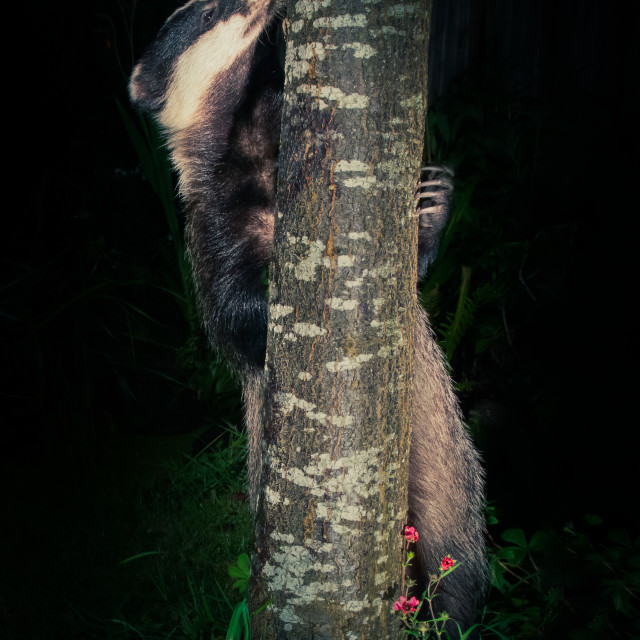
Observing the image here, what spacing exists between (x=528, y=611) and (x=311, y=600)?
1.14 m

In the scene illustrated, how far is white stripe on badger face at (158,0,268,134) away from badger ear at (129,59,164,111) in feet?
0.18

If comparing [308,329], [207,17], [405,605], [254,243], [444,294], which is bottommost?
[444,294]

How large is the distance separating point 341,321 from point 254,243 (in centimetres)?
103

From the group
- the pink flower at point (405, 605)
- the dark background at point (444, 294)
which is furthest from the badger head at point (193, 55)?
the pink flower at point (405, 605)

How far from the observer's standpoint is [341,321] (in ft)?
5.32

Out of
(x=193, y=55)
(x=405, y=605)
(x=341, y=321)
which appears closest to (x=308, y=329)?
(x=341, y=321)

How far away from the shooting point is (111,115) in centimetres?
554

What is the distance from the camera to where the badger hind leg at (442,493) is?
2.46 meters

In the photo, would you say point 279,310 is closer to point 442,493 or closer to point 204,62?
point 442,493

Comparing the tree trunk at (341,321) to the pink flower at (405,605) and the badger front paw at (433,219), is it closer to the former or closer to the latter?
the pink flower at (405,605)

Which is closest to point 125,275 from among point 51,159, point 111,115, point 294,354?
point 51,159

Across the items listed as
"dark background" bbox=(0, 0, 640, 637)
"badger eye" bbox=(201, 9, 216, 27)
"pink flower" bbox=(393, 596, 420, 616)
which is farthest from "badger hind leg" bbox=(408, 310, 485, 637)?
"badger eye" bbox=(201, 9, 216, 27)

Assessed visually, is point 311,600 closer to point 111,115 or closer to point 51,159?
point 51,159

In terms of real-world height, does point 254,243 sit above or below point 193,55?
below
